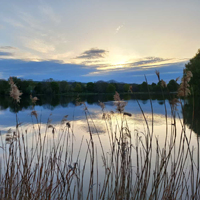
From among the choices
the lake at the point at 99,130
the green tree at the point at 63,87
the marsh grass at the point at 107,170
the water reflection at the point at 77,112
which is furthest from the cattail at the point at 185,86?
the green tree at the point at 63,87

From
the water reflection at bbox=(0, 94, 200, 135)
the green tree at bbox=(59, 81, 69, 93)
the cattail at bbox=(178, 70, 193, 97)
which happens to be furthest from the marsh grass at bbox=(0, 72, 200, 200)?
the green tree at bbox=(59, 81, 69, 93)

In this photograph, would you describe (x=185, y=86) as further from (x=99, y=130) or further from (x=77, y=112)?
(x=77, y=112)

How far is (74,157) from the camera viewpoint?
645cm

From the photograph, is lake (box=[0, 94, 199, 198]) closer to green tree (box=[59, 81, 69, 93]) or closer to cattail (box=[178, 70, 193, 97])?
cattail (box=[178, 70, 193, 97])

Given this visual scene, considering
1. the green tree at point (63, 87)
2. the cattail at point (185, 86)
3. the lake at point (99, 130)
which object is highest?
the green tree at point (63, 87)

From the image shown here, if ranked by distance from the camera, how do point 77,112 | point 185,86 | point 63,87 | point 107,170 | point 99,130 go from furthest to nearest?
1. point 63,87
2. point 77,112
3. point 99,130
4. point 107,170
5. point 185,86

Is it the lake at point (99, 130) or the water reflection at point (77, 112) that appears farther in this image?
the water reflection at point (77, 112)

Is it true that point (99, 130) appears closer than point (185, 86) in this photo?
No

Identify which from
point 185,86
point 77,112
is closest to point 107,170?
point 185,86

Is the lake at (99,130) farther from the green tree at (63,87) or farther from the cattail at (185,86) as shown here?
the green tree at (63,87)

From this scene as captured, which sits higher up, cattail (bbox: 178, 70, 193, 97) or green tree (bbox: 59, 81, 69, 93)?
green tree (bbox: 59, 81, 69, 93)

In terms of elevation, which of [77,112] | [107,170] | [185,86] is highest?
[185,86]

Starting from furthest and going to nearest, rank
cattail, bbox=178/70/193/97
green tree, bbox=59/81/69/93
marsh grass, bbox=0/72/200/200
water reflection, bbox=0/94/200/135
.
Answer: green tree, bbox=59/81/69/93 → water reflection, bbox=0/94/200/135 → marsh grass, bbox=0/72/200/200 → cattail, bbox=178/70/193/97

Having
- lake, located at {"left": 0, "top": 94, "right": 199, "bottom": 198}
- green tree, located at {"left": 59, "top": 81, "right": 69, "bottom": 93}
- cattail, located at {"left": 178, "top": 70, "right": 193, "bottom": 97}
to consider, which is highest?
green tree, located at {"left": 59, "top": 81, "right": 69, "bottom": 93}
